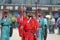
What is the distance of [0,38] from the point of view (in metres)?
14.4

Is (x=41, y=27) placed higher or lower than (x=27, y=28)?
lower

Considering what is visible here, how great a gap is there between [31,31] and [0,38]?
4.03 meters

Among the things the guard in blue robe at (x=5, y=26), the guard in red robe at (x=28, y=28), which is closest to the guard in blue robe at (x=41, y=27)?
the guard in blue robe at (x=5, y=26)

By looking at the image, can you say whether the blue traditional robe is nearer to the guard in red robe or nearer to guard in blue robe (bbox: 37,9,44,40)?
guard in blue robe (bbox: 37,9,44,40)

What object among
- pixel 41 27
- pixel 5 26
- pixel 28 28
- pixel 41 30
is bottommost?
pixel 41 30

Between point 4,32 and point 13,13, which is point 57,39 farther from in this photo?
point 13,13

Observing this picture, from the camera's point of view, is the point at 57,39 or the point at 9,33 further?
the point at 57,39

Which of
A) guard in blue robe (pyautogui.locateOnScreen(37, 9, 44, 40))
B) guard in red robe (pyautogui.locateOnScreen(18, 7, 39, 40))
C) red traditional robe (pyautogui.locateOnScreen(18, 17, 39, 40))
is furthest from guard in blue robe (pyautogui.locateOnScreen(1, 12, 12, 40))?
red traditional robe (pyautogui.locateOnScreen(18, 17, 39, 40))

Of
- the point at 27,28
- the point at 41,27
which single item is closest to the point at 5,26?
the point at 41,27

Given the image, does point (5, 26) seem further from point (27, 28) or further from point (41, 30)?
point (27, 28)

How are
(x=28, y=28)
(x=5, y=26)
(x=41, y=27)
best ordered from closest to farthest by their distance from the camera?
1. (x=28, y=28)
2. (x=5, y=26)
3. (x=41, y=27)

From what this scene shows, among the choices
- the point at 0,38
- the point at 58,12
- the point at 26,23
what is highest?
the point at 26,23

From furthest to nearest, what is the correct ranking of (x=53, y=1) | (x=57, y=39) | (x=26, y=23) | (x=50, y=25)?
1. (x=53, y=1)
2. (x=50, y=25)
3. (x=57, y=39)
4. (x=26, y=23)

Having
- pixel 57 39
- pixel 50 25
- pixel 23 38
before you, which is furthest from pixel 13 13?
pixel 23 38
